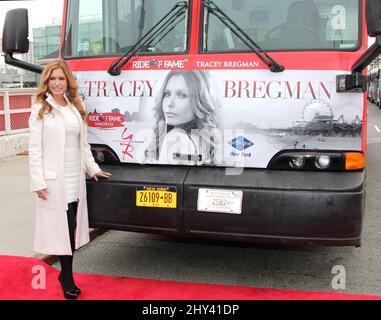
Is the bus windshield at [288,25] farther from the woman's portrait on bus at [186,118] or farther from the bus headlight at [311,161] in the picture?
the bus headlight at [311,161]

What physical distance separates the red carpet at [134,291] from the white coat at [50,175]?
481 millimetres

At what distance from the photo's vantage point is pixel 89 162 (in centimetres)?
401

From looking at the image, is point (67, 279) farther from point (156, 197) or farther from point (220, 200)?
point (220, 200)

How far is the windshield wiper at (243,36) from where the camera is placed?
3664mm

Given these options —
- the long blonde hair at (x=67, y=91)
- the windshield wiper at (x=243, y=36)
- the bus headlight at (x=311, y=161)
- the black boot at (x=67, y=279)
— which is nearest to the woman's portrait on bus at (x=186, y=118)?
the windshield wiper at (x=243, y=36)

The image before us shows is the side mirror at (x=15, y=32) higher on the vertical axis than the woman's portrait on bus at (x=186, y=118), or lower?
higher

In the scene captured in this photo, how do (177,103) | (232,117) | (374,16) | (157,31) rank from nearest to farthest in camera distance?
(374,16)
(232,117)
(177,103)
(157,31)

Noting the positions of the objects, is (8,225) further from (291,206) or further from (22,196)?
(291,206)

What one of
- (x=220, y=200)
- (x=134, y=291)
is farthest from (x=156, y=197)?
(x=134, y=291)

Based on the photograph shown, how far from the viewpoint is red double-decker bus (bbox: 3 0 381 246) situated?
361 centimetres

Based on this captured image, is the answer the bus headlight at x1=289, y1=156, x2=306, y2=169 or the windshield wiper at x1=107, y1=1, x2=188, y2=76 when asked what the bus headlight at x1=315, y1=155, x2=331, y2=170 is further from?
the windshield wiper at x1=107, y1=1, x2=188, y2=76

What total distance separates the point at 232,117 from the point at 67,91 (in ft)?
4.37

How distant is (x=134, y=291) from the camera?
4109mm
